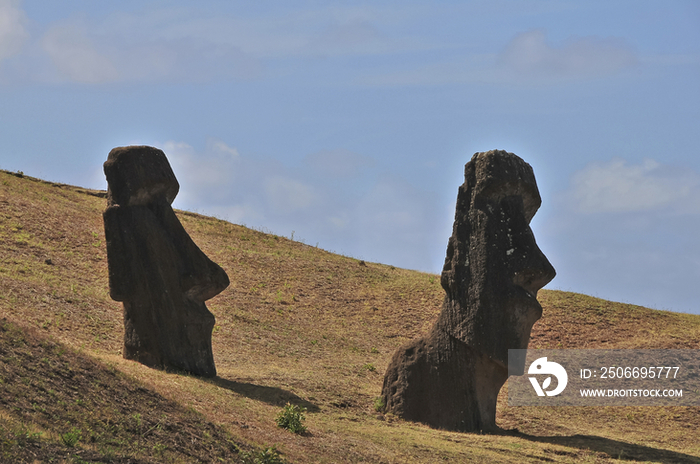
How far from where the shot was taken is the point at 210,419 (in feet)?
42.5

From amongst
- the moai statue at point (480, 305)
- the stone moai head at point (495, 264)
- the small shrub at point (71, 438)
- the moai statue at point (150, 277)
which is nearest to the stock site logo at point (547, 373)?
the moai statue at point (480, 305)

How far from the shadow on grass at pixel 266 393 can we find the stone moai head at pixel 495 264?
133 inches

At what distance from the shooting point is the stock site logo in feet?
73.7

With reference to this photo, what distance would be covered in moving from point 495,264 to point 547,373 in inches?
351

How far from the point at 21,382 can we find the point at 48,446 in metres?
2.22

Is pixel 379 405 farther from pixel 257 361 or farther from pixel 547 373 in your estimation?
pixel 547 373

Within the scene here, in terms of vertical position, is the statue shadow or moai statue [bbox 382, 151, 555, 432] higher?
moai statue [bbox 382, 151, 555, 432]

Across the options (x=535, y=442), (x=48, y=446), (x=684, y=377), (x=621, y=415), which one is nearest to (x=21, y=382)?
(x=48, y=446)

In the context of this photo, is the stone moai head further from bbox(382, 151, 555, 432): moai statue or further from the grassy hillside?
the grassy hillside

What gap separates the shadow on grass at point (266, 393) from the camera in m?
16.5

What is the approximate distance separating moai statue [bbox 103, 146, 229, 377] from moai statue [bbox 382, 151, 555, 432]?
184 inches

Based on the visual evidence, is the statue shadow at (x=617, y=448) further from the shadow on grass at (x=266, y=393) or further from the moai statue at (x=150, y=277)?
the moai statue at (x=150, y=277)

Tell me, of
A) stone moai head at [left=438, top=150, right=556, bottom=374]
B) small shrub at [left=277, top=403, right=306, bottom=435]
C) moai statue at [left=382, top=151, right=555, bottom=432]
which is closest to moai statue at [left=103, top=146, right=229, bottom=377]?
small shrub at [left=277, top=403, right=306, bottom=435]

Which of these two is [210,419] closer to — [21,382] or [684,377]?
[21,382]
